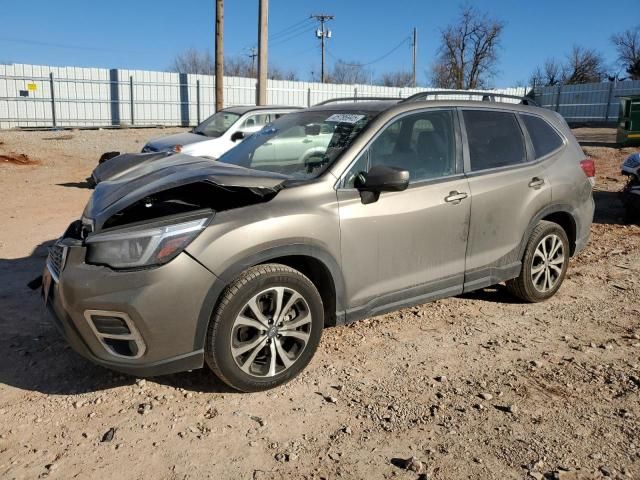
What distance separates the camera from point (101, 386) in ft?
11.8

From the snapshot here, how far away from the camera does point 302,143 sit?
4359 mm

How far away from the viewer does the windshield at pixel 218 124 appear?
12.1 metres

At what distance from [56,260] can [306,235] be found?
59.2 inches

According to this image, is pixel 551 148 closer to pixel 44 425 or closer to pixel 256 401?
pixel 256 401

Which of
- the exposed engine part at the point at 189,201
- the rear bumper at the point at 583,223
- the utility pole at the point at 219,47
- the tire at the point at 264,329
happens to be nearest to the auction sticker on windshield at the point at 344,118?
the exposed engine part at the point at 189,201

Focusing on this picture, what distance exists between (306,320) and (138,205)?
1.26 meters

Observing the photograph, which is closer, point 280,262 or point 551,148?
point 280,262

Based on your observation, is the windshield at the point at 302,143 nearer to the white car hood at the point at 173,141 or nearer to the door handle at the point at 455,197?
the door handle at the point at 455,197

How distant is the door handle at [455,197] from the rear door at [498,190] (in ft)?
0.39

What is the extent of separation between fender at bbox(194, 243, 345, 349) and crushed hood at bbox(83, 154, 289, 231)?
39 centimetres

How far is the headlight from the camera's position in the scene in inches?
122

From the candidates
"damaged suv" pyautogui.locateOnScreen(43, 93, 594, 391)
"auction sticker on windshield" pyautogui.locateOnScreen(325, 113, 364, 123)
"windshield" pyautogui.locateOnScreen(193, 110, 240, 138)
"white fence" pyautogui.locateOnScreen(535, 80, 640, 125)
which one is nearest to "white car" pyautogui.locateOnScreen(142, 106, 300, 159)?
"windshield" pyautogui.locateOnScreen(193, 110, 240, 138)

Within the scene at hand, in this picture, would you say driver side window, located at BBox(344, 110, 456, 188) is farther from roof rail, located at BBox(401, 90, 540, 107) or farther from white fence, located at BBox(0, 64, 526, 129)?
white fence, located at BBox(0, 64, 526, 129)

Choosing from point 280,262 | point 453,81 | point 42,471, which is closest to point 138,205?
point 280,262
